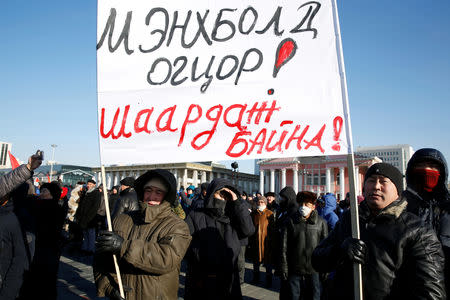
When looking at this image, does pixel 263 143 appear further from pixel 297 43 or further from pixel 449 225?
pixel 449 225

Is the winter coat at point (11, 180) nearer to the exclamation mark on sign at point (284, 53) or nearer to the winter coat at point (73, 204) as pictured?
the exclamation mark on sign at point (284, 53)

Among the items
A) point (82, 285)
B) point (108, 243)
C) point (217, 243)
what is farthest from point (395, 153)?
point (108, 243)

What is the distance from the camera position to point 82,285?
588 centimetres

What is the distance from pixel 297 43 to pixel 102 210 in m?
7.16

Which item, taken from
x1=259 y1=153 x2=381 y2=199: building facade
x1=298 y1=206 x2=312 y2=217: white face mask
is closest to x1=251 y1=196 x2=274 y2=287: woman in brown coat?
x1=298 y1=206 x2=312 y2=217: white face mask

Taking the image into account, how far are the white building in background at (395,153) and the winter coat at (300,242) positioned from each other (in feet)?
408

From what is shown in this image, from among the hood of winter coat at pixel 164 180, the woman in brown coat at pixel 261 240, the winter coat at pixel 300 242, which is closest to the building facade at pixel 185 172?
the woman in brown coat at pixel 261 240

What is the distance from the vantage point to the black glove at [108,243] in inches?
79.1

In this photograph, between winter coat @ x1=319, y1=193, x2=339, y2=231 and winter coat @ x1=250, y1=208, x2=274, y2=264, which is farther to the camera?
winter coat @ x1=250, y1=208, x2=274, y2=264

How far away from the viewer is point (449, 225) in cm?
227

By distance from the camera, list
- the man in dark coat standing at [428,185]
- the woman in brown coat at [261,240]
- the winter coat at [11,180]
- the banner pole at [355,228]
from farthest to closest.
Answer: the woman in brown coat at [261,240] → the winter coat at [11,180] → the man in dark coat standing at [428,185] → the banner pole at [355,228]

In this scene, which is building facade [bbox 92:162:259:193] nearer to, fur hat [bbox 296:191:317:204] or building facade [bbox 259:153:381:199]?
building facade [bbox 259:153:381:199]

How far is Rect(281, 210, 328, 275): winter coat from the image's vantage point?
459cm

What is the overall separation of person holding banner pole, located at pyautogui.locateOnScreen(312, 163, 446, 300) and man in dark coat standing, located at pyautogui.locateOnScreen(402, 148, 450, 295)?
52 cm
